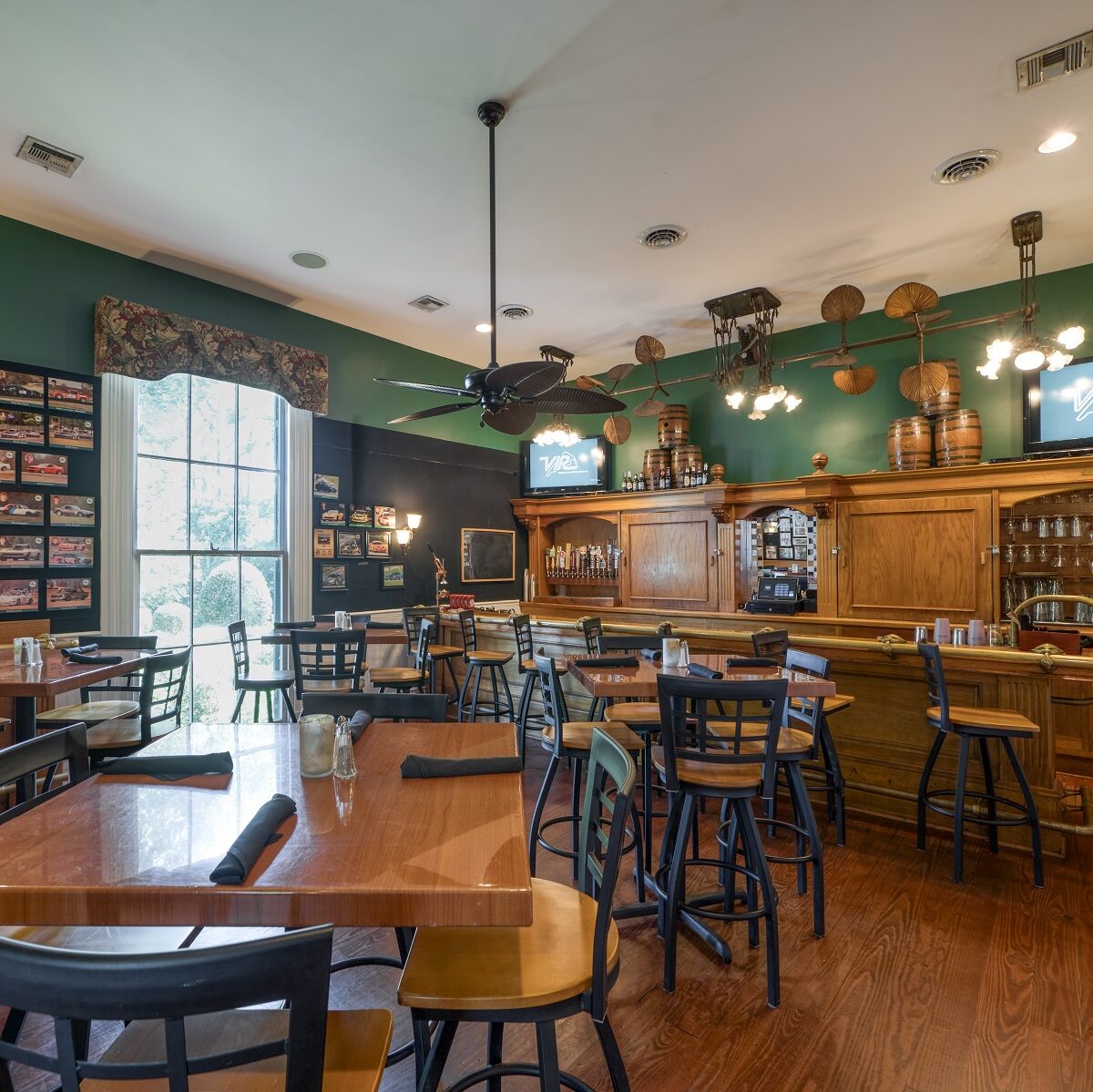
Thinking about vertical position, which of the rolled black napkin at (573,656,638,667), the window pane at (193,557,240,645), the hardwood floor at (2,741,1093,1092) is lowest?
the hardwood floor at (2,741,1093,1092)

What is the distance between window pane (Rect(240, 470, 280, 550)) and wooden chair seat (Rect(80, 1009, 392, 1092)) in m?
4.75

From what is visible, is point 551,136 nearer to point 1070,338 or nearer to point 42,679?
point 1070,338

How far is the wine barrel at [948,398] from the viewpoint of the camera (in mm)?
5250

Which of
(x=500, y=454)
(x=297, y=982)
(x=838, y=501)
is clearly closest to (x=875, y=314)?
(x=838, y=501)

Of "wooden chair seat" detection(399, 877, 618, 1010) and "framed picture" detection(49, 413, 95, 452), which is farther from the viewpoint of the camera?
"framed picture" detection(49, 413, 95, 452)

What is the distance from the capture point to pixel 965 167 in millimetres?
3707

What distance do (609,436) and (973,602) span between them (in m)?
3.25

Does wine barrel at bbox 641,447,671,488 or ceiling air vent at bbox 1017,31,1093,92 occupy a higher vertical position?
ceiling air vent at bbox 1017,31,1093,92

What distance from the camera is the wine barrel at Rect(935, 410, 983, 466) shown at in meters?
5.15

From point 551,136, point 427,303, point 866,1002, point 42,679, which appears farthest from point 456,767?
point 427,303

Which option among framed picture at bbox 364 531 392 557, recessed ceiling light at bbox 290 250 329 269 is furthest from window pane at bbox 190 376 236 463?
framed picture at bbox 364 531 392 557

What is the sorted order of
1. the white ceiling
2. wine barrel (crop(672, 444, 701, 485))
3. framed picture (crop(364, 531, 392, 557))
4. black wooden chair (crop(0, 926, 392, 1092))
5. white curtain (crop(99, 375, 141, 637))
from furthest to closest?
wine barrel (crop(672, 444, 701, 485))
framed picture (crop(364, 531, 392, 557))
white curtain (crop(99, 375, 141, 637))
the white ceiling
black wooden chair (crop(0, 926, 392, 1092))

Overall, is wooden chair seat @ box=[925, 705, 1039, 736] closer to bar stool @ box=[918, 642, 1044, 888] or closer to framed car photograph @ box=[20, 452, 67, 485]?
bar stool @ box=[918, 642, 1044, 888]

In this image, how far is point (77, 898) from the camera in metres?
1.08
